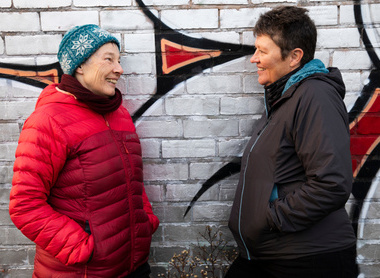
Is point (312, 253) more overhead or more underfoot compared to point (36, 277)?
more overhead

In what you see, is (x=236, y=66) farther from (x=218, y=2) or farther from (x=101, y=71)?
(x=101, y=71)

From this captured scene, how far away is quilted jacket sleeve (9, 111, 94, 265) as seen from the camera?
145 cm

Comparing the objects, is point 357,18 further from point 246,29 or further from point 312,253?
point 312,253

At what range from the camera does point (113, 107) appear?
1.72m

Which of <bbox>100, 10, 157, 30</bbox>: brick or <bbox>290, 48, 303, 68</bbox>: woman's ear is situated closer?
<bbox>290, 48, 303, 68</bbox>: woman's ear

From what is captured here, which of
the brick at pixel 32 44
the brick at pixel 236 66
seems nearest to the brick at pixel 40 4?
the brick at pixel 32 44

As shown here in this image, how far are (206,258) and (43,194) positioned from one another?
1.24 m

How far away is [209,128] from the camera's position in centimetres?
220

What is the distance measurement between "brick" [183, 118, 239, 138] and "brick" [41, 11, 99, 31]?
87cm

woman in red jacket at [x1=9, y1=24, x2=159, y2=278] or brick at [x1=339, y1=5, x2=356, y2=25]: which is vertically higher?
brick at [x1=339, y1=5, x2=356, y2=25]

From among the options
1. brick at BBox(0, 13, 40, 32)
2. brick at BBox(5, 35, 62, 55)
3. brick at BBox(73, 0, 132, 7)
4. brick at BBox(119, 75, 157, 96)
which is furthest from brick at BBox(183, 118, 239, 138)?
brick at BBox(0, 13, 40, 32)

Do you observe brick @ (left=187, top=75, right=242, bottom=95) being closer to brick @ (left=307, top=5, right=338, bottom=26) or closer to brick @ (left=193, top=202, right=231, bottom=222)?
brick @ (left=307, top=5, right=338, bottom=26)


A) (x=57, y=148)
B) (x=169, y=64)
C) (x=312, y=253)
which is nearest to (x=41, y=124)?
(x=57, y=148)

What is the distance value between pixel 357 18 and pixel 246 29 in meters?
0.68
